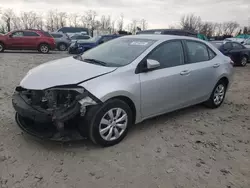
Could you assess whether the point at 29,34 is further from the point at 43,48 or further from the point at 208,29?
the point at 208,29

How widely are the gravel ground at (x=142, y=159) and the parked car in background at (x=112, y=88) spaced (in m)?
0.28

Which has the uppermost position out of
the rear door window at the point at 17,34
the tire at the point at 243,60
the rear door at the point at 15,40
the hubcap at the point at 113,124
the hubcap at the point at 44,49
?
the rear door window at the point at 17,34

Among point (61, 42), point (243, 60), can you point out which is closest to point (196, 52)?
point (243, 60)

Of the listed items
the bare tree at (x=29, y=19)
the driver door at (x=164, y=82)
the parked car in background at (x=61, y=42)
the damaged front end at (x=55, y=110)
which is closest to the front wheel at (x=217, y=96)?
the driver door at (x=164, y=82)

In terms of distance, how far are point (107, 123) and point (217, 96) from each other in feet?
9.41

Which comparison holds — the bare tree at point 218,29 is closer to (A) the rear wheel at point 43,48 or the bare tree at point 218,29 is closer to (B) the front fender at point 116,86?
(A) the rear wheel at point 43,48

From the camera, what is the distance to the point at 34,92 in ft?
9.93

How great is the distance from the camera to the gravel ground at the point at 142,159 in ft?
8.30

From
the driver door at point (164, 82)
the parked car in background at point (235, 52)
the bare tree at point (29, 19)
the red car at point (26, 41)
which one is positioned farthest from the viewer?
the bare tree at point (29, 19)

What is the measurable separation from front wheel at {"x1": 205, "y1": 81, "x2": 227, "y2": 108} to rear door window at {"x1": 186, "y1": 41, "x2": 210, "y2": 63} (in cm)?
71

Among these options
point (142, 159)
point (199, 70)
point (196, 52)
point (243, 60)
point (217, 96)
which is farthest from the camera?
point (243, 60)

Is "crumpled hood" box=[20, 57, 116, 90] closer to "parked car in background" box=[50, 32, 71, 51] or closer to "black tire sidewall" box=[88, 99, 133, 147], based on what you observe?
"black tire sidewall" box=[88, 99, 133, 147]

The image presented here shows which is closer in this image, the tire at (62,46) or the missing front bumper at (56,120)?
the missing front bumper at (56,120)

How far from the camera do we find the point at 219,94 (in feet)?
16.1
